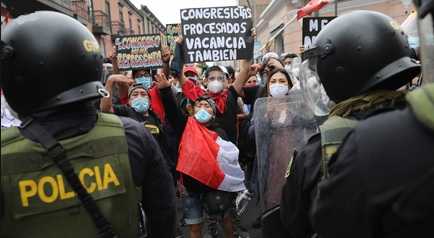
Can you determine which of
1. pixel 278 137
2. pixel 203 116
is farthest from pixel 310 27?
pixel 278 137

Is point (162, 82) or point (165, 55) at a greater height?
point (165, 55)

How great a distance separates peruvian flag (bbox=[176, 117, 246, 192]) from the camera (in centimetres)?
418

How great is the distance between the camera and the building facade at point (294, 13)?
13789mm

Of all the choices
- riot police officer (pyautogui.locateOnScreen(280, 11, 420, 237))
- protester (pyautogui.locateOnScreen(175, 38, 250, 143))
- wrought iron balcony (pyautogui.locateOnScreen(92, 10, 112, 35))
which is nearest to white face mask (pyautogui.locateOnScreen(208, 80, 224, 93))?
protester (pyautogui.locateOnScreen(175, 38, 250, 143))

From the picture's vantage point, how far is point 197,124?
4406mm

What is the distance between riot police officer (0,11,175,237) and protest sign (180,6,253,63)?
13.0 feet

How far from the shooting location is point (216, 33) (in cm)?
588

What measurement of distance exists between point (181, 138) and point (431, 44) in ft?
11.4

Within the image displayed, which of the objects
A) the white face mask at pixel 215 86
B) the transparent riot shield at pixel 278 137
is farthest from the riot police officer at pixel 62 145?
the white face mask at pixel 215 86

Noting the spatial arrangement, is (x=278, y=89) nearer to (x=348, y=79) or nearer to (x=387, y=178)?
(x=348, y=79)

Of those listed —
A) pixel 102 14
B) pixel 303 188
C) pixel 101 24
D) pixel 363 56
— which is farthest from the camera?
pixel 102 14

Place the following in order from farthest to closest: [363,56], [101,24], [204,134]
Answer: [101,24] → [204,134] → [363,56]

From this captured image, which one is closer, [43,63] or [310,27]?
[43,63]

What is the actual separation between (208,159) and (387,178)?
3.18m
